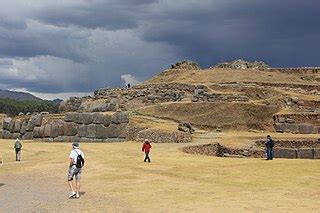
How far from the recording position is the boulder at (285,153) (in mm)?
32594

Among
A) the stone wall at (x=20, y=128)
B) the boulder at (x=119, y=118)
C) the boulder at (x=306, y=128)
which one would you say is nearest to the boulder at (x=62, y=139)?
the stone wall at (x=20, y=128)

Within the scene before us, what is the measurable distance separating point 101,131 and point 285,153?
48.9ft

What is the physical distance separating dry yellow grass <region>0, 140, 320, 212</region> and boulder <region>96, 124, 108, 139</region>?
10051 mm

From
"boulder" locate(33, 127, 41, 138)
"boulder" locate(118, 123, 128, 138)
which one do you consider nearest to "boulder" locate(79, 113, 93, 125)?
"boulder" locate(118, 123, 128, 138)

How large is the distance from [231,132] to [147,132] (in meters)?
8.91

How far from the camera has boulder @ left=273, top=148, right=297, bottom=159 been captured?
32.6 m

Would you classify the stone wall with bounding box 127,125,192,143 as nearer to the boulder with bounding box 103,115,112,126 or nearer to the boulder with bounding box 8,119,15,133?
the boulder with bounding box 103,115,112,126

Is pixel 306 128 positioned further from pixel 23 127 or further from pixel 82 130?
pixel 23 127

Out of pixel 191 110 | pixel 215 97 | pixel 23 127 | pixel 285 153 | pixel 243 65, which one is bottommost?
pixel 285 153

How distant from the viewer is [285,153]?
3297 centimetres

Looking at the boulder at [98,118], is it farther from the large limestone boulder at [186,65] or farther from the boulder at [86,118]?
the large limestone boulder at [186,65]

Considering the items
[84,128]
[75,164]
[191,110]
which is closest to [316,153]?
[191,110]

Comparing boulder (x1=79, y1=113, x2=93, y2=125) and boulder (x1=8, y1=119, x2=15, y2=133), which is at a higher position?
boulder (x1=79, y1=113, x2=93, y2=125)

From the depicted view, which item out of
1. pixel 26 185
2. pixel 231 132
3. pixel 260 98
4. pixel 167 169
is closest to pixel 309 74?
pixel 260 98
